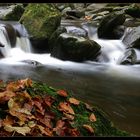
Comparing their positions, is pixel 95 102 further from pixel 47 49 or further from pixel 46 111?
pixel 47 49

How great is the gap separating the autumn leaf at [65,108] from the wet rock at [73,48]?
9.25 metres

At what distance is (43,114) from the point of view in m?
2.45

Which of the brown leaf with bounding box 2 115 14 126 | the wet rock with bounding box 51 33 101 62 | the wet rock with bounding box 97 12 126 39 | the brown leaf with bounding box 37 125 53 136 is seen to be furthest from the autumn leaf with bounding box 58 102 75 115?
the wet rock with bounding box 97 12 126 39

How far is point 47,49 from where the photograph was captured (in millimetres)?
13375

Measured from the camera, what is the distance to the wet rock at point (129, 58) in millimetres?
12227

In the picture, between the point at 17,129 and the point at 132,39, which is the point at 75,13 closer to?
the point at 132,39

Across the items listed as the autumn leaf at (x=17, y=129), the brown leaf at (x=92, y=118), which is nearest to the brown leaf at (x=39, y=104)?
the autumn leaf at (x=17, y=129)

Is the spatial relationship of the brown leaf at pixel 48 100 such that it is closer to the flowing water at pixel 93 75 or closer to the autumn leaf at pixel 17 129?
the autumn leaf at pixel 17 129

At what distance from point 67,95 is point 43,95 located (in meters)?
0.25

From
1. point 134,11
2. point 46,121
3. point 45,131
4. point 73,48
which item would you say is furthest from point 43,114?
point 134,11

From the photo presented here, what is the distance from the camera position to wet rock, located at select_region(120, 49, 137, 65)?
12227 millimetres

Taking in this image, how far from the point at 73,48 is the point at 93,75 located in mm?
2044

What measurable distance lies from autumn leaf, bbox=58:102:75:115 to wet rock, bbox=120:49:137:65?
9604 millimetres

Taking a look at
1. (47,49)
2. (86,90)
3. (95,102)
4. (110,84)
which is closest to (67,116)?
(95,102)
